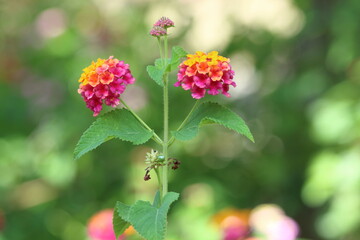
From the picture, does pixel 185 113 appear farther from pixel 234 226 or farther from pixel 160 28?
pixel 160 28

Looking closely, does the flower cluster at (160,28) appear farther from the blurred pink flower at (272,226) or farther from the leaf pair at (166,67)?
the blurred pink flower at (272,226)

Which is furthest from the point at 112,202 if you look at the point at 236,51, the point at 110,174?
the point at 236,51

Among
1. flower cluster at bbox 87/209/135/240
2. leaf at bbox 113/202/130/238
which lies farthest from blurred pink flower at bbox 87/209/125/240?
leaf at bbox 113/202/130/238

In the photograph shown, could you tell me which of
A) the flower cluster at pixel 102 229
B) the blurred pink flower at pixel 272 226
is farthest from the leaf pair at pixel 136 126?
the blurred pink flower at pixel 272 226

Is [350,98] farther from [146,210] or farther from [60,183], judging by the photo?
[146,210]

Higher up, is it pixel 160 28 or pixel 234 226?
pixel 234 226

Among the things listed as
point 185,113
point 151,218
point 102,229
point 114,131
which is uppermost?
point 185,113

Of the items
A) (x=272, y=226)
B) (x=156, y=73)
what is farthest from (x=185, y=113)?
(x=156, y=73)
